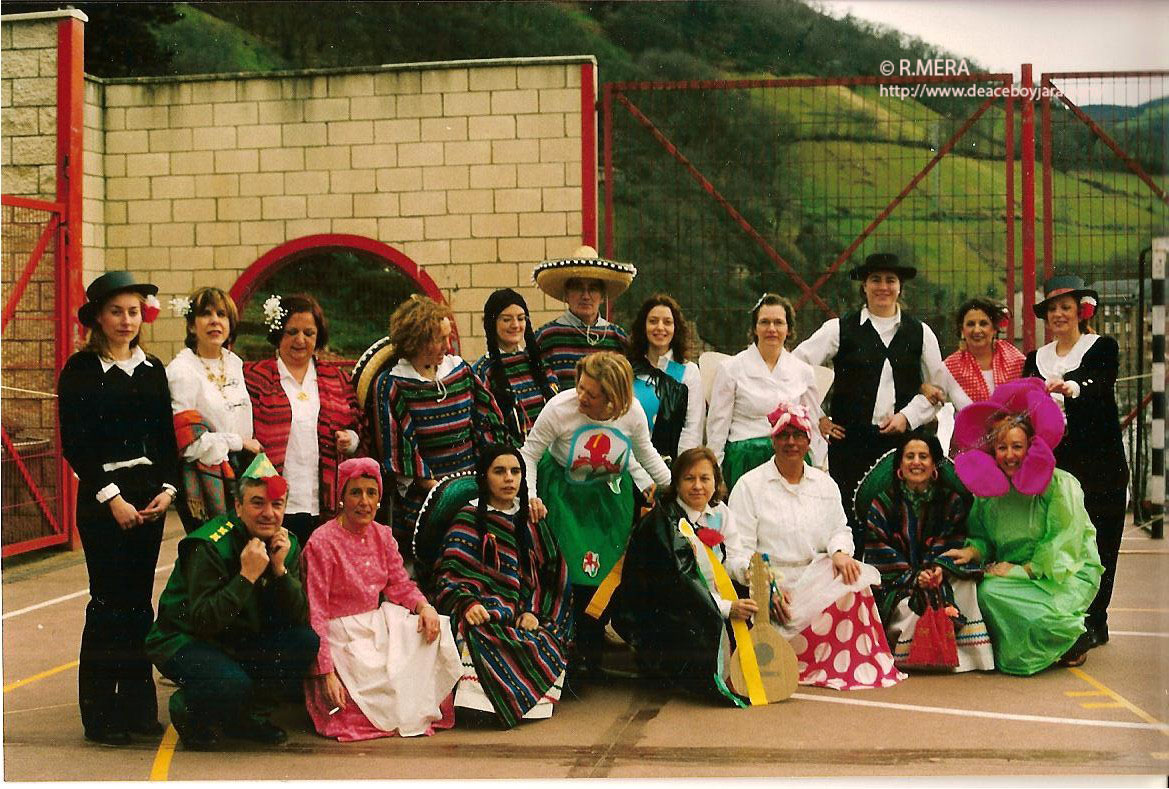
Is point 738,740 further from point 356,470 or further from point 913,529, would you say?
point 356,470

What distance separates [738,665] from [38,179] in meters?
5.47

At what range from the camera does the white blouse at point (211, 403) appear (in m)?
4.38

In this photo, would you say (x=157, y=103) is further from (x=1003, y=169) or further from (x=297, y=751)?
(x=1003, y=169)

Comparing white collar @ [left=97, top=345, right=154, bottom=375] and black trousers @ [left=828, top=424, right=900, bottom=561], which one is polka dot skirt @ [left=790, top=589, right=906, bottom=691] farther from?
white collar @ [left=97, top=345, right=154, bottom=375]

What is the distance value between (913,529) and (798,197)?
2.80 metres

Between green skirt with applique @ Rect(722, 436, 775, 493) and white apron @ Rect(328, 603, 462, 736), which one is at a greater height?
green skirt with applique @ Rect(722, 436, 775, 493)

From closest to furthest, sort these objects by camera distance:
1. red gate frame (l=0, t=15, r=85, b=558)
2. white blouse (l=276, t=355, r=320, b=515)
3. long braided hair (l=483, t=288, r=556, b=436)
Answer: white blouse (l=276, t=355, r=320, b=515), long braided hair (l=483, t=288, r=556, b=436), red gate frame (l=0, t=15, r=85, b=558)

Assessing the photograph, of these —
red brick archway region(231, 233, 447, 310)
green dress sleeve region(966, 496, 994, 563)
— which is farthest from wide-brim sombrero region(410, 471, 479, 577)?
red brick archway region(231, 233, 447, 310)

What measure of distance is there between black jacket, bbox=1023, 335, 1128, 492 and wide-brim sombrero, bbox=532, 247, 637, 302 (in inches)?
77.5

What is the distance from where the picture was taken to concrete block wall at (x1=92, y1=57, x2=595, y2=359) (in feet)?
23.1

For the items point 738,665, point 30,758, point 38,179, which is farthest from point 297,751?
point 38,179

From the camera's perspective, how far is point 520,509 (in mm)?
4562

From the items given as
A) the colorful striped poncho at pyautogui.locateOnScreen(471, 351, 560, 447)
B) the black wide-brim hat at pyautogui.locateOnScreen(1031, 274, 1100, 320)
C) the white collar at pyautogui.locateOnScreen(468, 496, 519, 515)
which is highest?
the black wide-brim hat at pyautogui.locateOnScreen(1031, 274, 1100, 320)

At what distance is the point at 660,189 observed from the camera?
7566 millimetres
